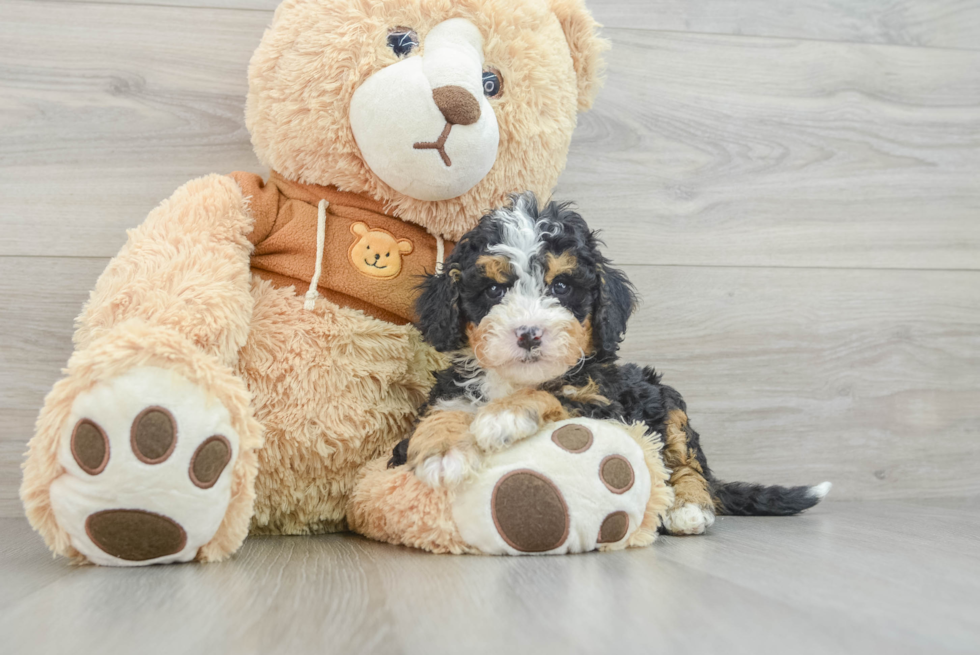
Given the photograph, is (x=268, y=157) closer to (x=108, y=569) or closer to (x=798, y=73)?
→ (x=108, y=569)

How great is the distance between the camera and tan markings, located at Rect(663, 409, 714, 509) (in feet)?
4.78

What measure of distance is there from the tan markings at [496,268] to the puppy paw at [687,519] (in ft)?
1.76

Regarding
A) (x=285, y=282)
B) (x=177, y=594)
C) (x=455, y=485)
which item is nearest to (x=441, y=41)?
(x=285, y=282)

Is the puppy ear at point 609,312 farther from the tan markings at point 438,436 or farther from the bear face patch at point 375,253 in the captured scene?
the bear face patch at point 375,253

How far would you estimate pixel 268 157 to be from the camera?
148 centimetres

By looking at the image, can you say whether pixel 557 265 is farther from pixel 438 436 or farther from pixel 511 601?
pixel 511 601

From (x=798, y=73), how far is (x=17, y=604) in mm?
2025

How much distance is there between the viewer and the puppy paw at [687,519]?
4.63 ft

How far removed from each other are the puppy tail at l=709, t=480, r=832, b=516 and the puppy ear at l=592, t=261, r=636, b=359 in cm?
50

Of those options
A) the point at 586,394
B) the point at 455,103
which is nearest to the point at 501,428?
the point at 586,394

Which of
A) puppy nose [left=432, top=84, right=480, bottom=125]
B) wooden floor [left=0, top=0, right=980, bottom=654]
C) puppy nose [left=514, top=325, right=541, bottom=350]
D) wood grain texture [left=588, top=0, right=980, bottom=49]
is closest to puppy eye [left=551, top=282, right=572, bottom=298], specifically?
puppy nose [left=514, top=325, right=541, bottom=350]

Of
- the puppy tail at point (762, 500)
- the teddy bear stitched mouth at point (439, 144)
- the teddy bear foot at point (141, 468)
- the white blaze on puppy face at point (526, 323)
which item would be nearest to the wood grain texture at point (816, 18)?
the teddy bear stitched mouth at point (439, 144)

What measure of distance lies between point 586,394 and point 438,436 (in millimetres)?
283

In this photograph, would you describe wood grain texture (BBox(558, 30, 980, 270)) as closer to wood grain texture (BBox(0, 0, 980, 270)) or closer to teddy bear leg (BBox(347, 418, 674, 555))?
wood grain texture (BBox(0, 0, 980, 270))
